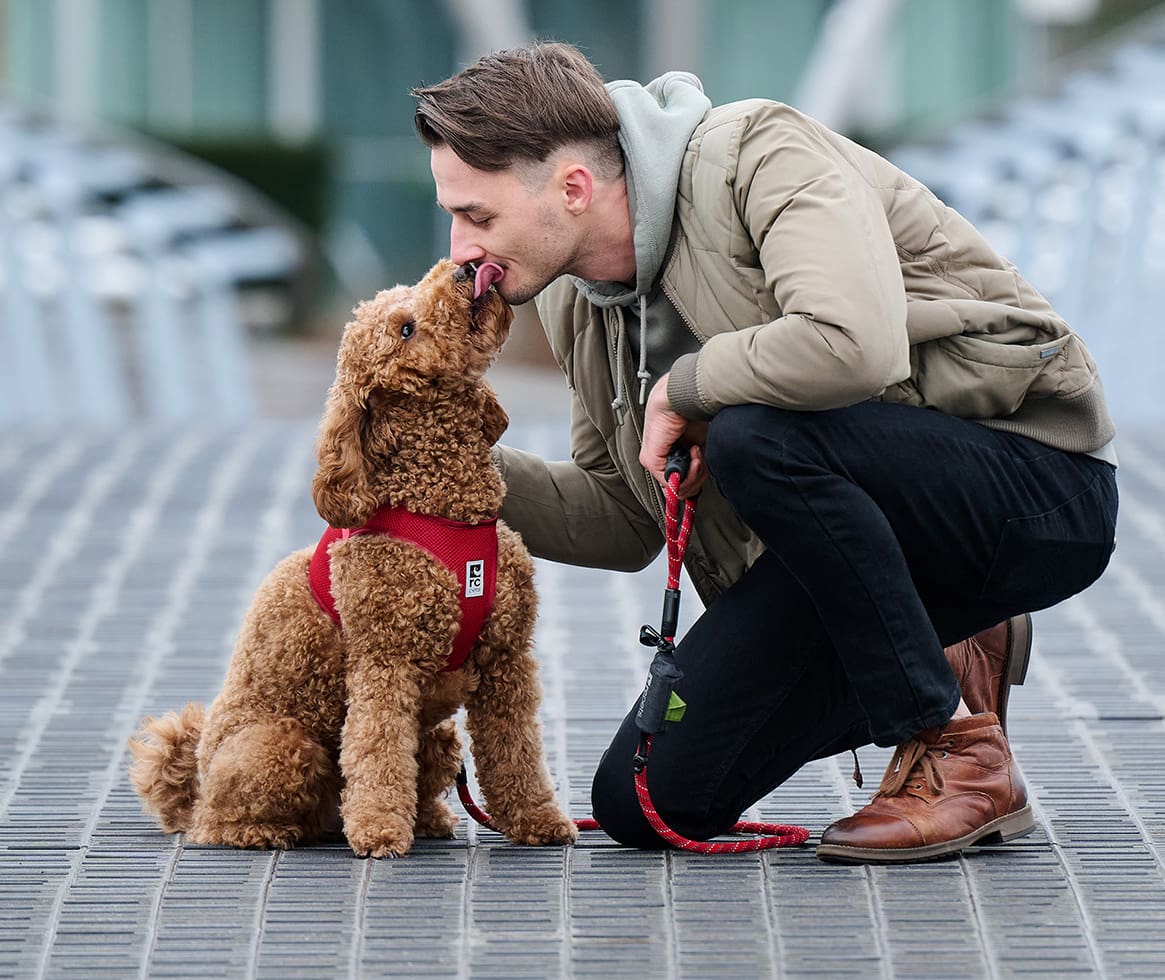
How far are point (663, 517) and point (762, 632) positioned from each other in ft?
1.09

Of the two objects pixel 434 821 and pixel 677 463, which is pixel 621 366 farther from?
pixel 434 821

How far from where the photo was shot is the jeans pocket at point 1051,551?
335 cm

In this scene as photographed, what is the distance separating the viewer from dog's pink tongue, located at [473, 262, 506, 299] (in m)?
3.22

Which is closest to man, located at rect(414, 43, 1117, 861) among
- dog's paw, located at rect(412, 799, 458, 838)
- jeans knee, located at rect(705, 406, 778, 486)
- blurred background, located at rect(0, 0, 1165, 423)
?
jeans knee, located at rect(705, 406, 778, 486)

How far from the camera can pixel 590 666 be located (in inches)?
191

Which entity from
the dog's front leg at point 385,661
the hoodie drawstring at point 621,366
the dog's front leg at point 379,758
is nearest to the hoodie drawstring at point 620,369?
the hoodie drawstring at point 621,366

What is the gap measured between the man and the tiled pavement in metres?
0.21

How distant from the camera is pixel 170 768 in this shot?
3459 millimetres

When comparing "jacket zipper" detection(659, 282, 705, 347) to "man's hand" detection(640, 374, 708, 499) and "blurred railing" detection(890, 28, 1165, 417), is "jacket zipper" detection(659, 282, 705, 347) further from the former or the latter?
"blurred railing" detection(890, 28, 1165, 417)

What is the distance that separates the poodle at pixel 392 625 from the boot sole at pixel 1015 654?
877 millimetres

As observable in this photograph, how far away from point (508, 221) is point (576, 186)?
0.44ft

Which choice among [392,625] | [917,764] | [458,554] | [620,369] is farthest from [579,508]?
[917,764]

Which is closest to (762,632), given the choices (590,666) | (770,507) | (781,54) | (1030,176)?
(770,507)

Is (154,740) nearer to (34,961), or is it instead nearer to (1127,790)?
(34,961)
